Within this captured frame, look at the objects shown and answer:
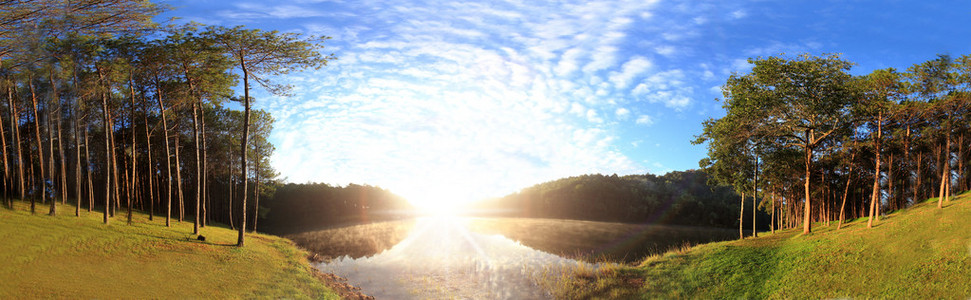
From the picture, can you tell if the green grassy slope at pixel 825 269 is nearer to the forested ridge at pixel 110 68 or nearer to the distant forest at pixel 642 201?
the forested ridge at pixel 110 68

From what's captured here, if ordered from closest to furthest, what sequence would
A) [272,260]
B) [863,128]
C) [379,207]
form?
[272,260] → [863,128] → [379,207]

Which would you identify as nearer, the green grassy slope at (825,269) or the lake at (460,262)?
the green grassy slope at (825,269)

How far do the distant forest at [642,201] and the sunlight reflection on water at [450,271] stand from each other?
64176 millimetres

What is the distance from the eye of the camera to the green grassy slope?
1501cm

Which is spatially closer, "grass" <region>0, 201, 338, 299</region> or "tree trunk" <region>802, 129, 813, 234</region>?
"grass" <region>0, 201, 338, 299</region>

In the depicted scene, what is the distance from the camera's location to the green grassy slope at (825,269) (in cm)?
Result: 1501

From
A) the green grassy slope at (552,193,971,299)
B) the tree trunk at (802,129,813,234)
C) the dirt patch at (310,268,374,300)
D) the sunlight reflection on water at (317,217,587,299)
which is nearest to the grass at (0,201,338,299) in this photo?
the dirt patch at (310,268,374,300)

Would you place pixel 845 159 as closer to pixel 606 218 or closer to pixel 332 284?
pixel 332 284

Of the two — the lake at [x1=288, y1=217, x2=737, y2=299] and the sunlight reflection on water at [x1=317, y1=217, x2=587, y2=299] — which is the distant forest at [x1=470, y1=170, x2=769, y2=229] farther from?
the sunlight reflection on water at [x1=317, y1=217, x2=587, y2=299]

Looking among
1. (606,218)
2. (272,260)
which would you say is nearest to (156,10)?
(272,260)

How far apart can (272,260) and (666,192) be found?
94.5 m

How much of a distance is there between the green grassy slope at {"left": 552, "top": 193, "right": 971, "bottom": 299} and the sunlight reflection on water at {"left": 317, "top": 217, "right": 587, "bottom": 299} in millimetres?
3130

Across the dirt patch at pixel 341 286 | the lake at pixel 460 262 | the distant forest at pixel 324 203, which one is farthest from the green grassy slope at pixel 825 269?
the distant forest at pixel 324 203

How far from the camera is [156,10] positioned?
1046 inches
